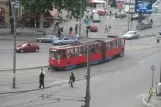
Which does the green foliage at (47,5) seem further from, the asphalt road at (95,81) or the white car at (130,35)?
the asphalt road at (95,81)

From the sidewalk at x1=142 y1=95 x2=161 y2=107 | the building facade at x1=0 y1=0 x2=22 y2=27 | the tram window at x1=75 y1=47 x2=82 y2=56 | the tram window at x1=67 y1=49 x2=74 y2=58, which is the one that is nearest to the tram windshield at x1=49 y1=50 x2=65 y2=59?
the tram window at x1=67 y1=49 x2=74 y2=58

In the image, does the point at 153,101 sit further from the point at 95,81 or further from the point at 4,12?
the point at 4,12

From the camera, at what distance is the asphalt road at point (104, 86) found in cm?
3203

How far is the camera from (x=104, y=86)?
39.5 meters

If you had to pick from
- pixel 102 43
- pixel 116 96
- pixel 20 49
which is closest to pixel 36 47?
pixel 20 49

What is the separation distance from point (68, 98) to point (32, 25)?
1986 inches

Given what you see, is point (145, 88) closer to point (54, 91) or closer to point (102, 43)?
point (54, 91)

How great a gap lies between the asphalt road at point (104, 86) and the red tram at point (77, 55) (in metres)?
0.99

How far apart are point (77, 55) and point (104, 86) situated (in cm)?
946

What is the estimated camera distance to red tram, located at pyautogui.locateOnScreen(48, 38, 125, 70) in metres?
46.0

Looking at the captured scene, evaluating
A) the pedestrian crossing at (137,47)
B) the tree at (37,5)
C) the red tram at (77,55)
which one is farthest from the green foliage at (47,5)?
the red tram at (77,55)

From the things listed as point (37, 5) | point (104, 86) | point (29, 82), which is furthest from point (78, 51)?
point (37, 5)

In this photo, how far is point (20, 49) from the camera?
55.7m

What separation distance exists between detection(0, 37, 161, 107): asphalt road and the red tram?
99 centimetres
